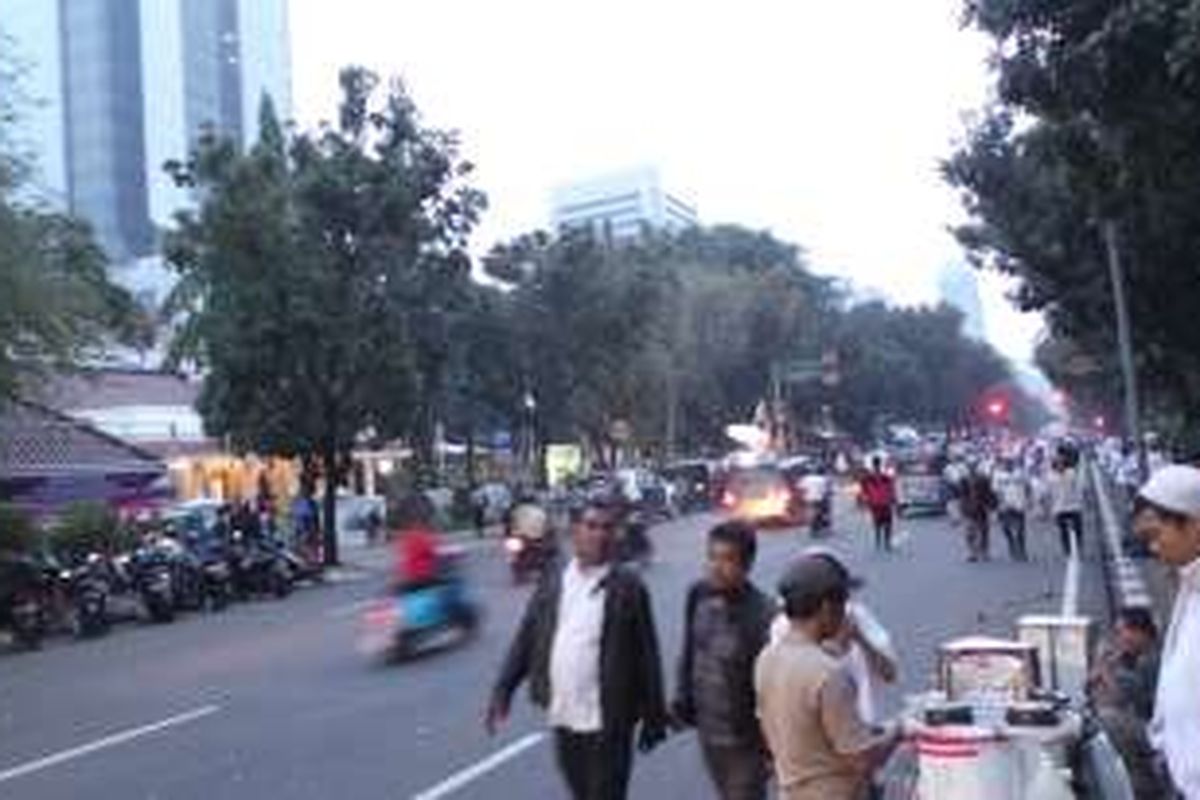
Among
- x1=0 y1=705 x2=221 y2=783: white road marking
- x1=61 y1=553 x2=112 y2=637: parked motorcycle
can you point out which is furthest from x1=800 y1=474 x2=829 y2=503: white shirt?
x1=0 y1=705 x2=221 y2=783: white road marking

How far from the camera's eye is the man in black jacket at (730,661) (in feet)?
27.1

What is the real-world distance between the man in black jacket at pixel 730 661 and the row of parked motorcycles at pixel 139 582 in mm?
24427

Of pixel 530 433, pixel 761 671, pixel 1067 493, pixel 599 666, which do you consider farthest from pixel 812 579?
pixel 530 433

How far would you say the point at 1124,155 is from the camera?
16656 millimetres

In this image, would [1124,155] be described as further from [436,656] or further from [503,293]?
[503,293]

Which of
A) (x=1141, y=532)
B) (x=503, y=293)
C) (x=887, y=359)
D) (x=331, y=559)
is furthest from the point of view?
(x=887, y=359)

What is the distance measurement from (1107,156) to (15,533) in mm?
22488

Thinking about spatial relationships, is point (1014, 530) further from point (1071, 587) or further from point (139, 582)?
point (139, 582)

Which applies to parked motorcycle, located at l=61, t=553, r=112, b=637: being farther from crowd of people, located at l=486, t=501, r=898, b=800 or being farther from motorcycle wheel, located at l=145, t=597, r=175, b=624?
crowd of people, located at l=486, t=501, r=898, b=800

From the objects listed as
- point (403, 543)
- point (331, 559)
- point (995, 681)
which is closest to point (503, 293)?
point (331, 559)

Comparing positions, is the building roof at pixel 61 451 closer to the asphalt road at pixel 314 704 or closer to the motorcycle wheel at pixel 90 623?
the motorcycle wheel at pixel 90 623

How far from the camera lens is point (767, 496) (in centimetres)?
5450

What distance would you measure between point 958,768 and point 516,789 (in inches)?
282

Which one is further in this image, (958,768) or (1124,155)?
(1124,155)
